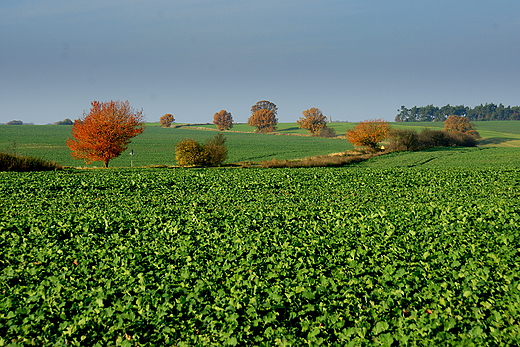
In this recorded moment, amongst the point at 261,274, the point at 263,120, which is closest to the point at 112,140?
the point at 261,274

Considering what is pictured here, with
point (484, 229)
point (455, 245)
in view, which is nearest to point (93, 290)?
point (455, 245)

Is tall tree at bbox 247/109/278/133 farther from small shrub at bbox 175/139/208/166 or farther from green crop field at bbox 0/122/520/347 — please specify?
green crop field at bbox 0/122/520/347

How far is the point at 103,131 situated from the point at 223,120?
112 m

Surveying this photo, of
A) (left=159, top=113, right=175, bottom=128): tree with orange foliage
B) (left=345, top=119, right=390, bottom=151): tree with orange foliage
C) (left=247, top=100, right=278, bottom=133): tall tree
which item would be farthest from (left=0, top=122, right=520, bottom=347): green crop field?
→ (left=159, top=113, right=175, bottom=128): tree with orange foliage

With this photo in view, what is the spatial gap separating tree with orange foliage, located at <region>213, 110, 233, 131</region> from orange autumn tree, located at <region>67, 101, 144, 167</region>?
108 metres

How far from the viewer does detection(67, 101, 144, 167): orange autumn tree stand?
149ft

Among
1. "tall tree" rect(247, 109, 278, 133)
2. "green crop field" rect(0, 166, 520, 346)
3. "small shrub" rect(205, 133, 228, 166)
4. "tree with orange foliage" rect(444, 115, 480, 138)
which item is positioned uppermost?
"tall tree" rect(247, 109, 278, 133)

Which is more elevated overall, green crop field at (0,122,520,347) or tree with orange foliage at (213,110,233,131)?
tree with orange foliage at (213,110,233,131)

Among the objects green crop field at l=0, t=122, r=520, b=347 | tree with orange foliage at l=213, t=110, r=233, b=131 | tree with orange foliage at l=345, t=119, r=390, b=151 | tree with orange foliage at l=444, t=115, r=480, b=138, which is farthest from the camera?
tree with orange foliage at l=213, t=110, r=233, b=131

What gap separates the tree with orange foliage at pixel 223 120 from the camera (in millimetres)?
155625

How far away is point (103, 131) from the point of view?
45594mm

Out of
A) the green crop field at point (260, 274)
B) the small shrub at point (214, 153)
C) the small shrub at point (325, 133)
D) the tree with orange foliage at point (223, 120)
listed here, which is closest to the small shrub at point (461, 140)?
the small shrub at point (325, 133)

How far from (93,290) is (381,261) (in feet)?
24.8

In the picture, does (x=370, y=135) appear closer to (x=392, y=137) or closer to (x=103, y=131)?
(x=392, y=137)
